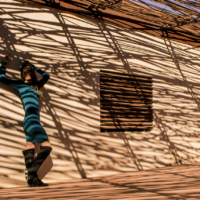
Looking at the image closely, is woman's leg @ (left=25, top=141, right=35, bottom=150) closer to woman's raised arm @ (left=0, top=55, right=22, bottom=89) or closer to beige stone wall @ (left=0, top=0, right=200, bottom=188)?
beige stone wall @ (left=0, top=0, right=200, bottom=188)

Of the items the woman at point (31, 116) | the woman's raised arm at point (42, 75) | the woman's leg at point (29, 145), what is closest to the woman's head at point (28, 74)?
the woman at point (31, 116)

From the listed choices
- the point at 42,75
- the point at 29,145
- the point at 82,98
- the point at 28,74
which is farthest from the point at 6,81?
the point at 82,98

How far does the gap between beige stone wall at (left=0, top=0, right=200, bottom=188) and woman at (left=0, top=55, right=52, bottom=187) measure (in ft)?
0.68

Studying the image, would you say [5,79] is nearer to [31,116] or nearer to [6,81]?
[6,81]

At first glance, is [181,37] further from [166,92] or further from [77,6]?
[77,6]

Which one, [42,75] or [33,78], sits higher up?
[42,75]

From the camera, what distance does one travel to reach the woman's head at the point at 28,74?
4027 millimetres

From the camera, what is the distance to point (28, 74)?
4.03m

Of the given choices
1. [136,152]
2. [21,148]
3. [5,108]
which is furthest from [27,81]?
[136,152]

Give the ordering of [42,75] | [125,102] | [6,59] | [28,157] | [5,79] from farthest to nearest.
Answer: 1. [125,102]
2. [42,75]
3. [6,59]
4. [5,79]
5. [28,157]

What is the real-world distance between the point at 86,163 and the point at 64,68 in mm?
2146

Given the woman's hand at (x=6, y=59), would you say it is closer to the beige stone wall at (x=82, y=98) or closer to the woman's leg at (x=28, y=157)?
the beige stone wall at (x=82, y=98)

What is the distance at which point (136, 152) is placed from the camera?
5.32 metres

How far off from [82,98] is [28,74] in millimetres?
1299
